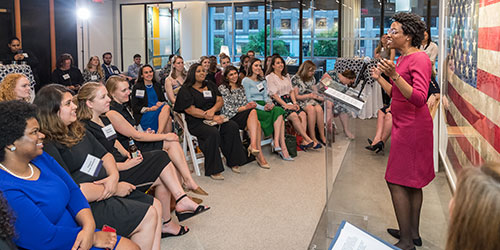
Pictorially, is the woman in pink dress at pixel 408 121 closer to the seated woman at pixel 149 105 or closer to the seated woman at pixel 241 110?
the seated woman at pixel 241 110

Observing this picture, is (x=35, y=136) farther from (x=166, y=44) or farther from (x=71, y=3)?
(x=166, y=44)

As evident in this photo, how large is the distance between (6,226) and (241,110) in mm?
4051

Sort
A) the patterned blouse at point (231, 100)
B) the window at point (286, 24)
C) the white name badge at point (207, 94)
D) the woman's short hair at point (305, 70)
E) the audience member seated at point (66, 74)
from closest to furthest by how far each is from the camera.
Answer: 1. the white name badge at point (207, 94)
2. the patterned blouse at point (231, 100)
3. the woman's short hair at point (305, 70)
4. the audience member seated at point (66, 74)
5. the window at point (286, 24)

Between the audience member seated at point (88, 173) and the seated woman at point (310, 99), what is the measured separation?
3.91m

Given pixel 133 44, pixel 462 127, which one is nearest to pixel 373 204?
pixel 462 127

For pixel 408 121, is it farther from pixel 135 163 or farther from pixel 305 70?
pixel 305 70

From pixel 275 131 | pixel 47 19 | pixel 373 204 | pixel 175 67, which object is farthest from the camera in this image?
pixel 47 19

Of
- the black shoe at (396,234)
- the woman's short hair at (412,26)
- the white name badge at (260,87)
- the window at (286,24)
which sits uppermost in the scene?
the window at (286,24)

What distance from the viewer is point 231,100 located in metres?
5.53

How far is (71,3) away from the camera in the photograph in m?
11.2

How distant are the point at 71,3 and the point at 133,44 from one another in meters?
2.53

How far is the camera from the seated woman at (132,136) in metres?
3.75

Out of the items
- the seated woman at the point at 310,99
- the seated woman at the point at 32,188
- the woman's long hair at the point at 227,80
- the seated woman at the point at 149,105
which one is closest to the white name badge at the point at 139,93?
the seated woman at the point at 149,105

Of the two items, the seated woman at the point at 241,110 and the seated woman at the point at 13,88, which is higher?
the seated woman at the point at 13,88
